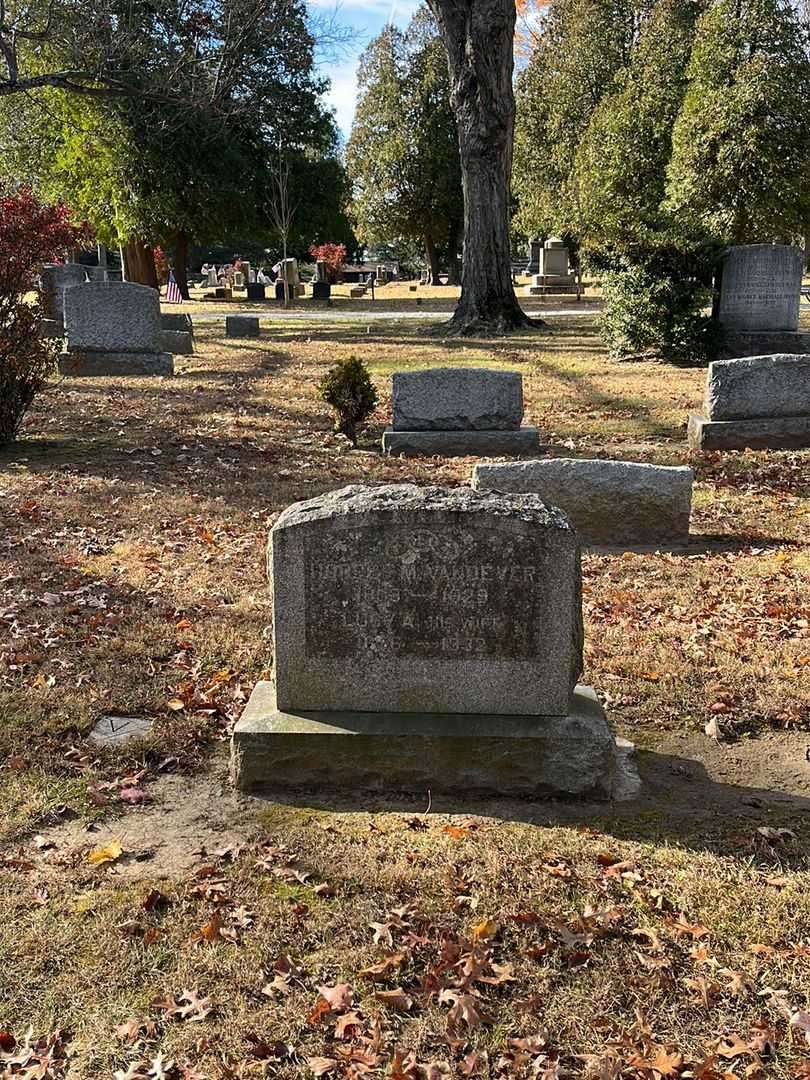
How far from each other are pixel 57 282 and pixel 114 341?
7334mm

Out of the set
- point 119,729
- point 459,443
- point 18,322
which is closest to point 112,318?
point 18,322

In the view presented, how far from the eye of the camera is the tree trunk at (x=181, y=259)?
1362 inches

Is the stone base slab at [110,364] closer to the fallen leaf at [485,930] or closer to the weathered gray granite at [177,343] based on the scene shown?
the weathered gray granite at [177,343]

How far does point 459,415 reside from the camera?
10.9m

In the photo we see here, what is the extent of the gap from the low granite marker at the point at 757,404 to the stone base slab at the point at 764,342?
21.5 ft

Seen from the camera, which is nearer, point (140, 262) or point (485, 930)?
point (485, 930)

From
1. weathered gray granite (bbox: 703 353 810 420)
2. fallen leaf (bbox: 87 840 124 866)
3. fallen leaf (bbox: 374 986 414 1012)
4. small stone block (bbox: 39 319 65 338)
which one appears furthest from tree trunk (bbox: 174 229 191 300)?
fallen leaf (bbox: 374 986 414 1012)

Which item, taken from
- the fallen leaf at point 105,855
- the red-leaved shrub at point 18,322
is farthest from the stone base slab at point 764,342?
the fallen leaf at point 105,855

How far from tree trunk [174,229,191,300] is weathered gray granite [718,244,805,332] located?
68.1ft

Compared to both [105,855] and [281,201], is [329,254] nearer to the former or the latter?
[281,201]

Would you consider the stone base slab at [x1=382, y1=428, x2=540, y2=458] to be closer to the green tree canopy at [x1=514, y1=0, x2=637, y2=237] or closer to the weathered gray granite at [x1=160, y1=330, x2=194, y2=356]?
the weathered gray granite at [x1=160, y1=330, x2=194, y2=356]

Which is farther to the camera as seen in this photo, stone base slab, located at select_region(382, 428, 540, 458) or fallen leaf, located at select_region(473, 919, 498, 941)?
stone base slab, located at select_region(382, 428, 540, 458)

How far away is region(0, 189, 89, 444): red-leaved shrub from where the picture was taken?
10.8 m

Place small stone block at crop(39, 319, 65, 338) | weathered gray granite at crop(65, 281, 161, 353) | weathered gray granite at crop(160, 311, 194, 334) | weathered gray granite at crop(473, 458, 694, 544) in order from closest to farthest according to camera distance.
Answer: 1. weathered gray granite at crop(473, 458, 694, 544)
2. weathered gray granite at crop(65, 281, 161, 353)
3. small stone block at crop(39, 319, 65, 338)
4. weathered gray granite at crop(160, 311, 194, 334)
